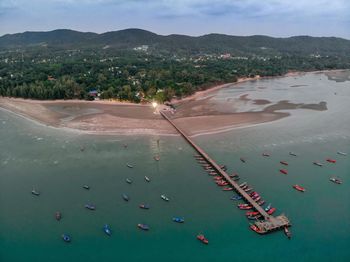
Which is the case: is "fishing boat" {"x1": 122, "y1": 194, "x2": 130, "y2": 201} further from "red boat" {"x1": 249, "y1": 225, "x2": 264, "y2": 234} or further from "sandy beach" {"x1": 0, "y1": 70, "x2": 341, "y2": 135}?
"sandy beach" {"x1": 0, "y1": 70, "x2": 341, "y2": 135}

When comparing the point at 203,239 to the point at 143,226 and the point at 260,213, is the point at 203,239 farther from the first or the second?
the point at 260,213

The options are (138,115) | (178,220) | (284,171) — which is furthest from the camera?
(138,115)

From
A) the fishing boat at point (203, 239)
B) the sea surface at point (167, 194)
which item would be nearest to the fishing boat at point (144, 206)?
the sea surface at point (167, 194)

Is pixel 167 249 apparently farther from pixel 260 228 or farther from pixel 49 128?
pixel 49 128

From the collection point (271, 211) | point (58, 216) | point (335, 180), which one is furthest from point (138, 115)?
point (271, 211)

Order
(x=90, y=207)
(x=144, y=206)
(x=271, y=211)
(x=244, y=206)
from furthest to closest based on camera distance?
(x=90, y=207) < (x=144, y=206) < (x=244, y=206) < (x=271, y=211)

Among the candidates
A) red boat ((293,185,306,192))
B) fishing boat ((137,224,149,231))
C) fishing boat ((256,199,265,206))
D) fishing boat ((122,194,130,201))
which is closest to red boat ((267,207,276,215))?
fishing boat ((256,199,265,206))
